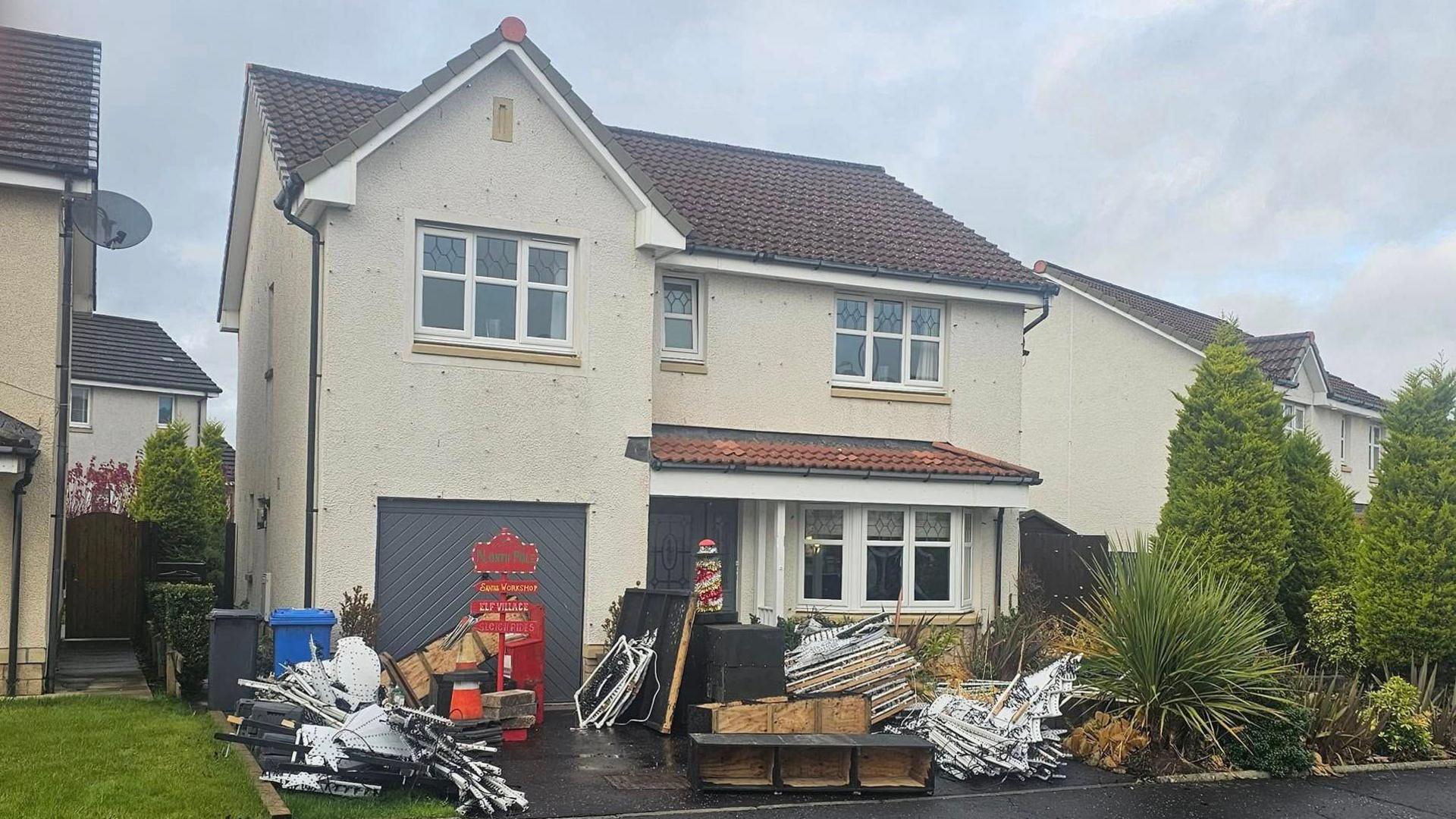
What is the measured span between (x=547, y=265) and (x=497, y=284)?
643mm

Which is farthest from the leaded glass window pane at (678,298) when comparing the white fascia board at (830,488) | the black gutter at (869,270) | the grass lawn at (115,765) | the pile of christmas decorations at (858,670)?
the grass lawn at (115,765)

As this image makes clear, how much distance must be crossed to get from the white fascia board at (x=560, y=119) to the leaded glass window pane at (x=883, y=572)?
16.0ft

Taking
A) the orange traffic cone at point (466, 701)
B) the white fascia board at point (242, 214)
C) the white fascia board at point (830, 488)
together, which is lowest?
the orange traffic cone at point (466, 701)

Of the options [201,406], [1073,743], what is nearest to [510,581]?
[1073,743]

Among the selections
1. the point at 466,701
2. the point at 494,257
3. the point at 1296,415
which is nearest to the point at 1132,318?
the point at 1296,415

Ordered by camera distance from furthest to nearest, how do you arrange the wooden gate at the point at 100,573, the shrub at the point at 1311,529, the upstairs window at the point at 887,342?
the wooden gate at the point at 100,573 < the upstairs window at the point at 887,342 < the shrub at the point at 1311,529

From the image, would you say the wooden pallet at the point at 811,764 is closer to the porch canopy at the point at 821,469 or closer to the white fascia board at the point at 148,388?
the porch canopy at the point at 821,469

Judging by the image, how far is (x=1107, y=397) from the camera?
89.6 ft

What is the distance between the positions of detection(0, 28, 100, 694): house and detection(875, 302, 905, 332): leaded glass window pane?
9769 millimetres

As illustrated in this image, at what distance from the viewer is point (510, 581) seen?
12336mm

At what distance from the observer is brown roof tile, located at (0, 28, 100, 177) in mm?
13438

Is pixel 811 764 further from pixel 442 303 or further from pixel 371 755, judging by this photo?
pixel 442 303

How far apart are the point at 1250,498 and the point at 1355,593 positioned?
1.81 meters

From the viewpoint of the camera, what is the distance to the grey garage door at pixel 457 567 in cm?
1397
